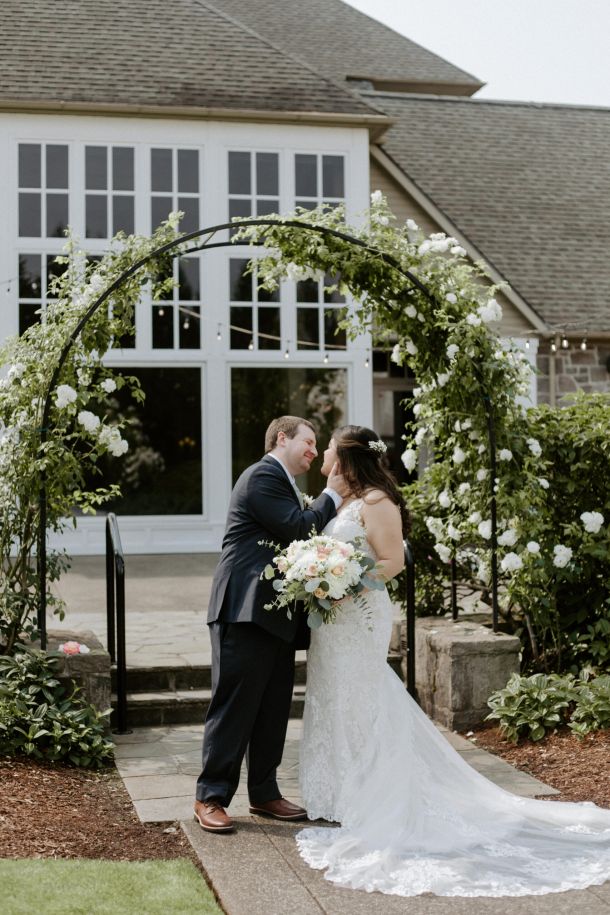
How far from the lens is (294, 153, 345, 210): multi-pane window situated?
14.4m

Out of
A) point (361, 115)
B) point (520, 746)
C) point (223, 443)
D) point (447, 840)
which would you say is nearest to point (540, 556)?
point (520, 746)

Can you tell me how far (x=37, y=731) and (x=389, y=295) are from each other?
11.7 ft

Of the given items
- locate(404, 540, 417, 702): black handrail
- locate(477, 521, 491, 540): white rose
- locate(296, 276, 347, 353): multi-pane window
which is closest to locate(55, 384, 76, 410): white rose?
locate(404, 540, 417, 702): black handrail

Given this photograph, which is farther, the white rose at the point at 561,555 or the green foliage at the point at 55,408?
the white rose at the point at 561,555

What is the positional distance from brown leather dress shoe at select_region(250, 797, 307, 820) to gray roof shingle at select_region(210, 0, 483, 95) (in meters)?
17.5

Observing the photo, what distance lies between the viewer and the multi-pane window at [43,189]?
45.2 ft

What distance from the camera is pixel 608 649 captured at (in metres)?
7.20

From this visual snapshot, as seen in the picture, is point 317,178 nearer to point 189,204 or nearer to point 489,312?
point 189,204

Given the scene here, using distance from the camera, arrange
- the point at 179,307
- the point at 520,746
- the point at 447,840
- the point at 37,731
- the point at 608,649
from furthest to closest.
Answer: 1. the point at 179,307
2. the point at 608,649
3. the point at 520,746
4. the point at 37,731
5. the point at 447,840

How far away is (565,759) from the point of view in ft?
20.5

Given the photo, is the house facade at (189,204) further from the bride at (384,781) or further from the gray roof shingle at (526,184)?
the bride at (384,781)

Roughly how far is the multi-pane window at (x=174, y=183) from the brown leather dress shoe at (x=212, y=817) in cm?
999

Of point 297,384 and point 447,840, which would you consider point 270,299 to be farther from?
point 447,840

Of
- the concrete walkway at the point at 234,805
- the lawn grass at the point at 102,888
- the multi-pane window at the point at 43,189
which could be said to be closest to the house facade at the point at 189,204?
the multi-pane window at the point at 43,189
